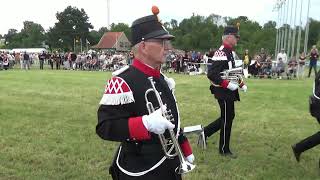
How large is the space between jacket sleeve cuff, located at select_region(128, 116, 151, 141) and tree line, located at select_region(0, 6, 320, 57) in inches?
2747

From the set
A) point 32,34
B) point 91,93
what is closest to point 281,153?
point 91,93

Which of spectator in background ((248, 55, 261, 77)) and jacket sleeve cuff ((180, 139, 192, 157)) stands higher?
jacket sleeve cuff ((180, 139, 192, 157))

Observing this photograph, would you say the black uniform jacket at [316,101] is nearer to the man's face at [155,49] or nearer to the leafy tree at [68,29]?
the man's face at [155,49]

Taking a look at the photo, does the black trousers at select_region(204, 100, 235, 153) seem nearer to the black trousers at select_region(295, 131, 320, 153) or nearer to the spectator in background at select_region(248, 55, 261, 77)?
the black trousers at select_region(295, 131, 320, 153)

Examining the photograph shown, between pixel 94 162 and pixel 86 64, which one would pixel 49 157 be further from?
pixel 86 64

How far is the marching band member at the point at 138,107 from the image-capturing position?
3244 millimetres

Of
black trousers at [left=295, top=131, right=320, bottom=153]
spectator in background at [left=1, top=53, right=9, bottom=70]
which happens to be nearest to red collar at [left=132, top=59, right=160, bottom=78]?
black trousers at [left=295, top=131, right=320, bottom=153]

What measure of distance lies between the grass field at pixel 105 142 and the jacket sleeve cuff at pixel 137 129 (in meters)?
3.78

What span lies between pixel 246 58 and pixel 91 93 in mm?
15725

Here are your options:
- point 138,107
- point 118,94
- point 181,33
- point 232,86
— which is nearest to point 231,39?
point 232,86

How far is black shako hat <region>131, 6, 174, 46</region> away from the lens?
3.37 metres

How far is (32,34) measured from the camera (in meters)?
126

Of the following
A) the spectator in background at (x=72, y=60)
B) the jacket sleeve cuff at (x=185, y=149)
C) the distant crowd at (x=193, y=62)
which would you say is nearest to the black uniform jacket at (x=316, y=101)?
the jacket sleeve cuff at (x=185, y=149)

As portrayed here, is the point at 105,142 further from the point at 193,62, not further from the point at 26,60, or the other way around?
the point at 26,60
